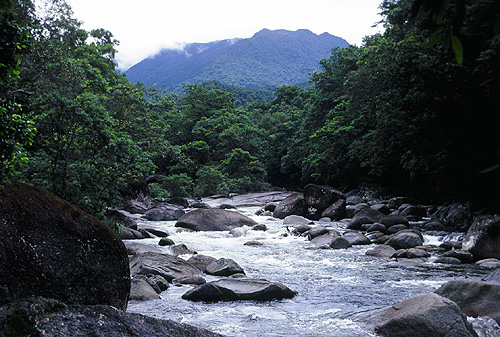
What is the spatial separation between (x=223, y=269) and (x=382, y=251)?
4765mm

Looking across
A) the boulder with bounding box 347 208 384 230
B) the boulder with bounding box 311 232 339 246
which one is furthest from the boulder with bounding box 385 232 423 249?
the boulder with bounding box 347 208 384 230

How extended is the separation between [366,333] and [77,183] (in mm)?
8364

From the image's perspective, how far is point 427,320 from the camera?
4.78 metres

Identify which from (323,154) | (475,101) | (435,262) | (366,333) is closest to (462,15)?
(366,333)

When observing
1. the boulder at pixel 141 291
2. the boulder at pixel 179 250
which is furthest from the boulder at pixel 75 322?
the boulder at pixel 179 250

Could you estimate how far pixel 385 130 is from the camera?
57.1 feet

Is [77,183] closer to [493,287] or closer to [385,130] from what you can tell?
[493,287]

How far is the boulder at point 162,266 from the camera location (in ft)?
26.7

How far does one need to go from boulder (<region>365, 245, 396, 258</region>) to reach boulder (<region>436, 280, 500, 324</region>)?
4898mm

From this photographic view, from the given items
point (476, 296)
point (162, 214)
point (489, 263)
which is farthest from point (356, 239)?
point (162, 214)

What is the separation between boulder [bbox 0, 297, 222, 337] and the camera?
3.20 m

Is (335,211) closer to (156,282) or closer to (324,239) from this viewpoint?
(324,239)

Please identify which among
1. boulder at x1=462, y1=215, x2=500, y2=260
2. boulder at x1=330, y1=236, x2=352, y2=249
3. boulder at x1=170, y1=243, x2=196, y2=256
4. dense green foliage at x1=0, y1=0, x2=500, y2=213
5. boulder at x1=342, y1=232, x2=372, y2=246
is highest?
dense green foliage at x1=0, y1=0, x2=500, y2=213

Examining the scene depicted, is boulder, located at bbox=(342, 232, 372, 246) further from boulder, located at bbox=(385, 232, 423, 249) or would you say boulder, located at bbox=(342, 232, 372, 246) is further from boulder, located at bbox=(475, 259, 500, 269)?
boulder, located at bbox=(475, 259, 500, 269)
